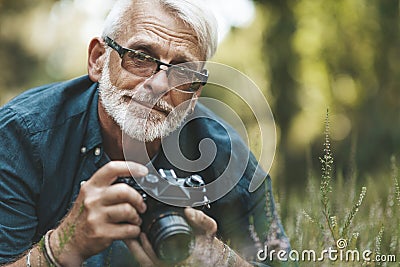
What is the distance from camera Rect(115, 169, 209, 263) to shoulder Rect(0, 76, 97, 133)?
0.48 meters

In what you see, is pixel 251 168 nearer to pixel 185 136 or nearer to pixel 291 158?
pixel 185 136

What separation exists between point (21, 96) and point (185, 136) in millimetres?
504

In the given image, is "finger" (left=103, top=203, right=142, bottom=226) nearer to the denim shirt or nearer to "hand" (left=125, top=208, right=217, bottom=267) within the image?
"hand" (left=125, top=208, right=217, bottom=267)

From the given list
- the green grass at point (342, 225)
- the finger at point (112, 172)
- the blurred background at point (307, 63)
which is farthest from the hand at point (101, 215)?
the blurred background at point (307, 63)

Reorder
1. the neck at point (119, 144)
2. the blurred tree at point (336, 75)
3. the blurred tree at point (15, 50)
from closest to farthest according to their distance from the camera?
1. the neck at point (119, 144)
2. the blurred tree at point (336, 75)
3. the blurred tree at point (15, 50)

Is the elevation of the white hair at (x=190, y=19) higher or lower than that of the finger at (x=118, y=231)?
higher

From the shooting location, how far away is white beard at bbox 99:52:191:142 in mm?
1640

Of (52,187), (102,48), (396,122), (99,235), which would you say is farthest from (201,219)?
(396,122)

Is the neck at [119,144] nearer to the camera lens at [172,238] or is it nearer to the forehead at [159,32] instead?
the forehead at [159,32]

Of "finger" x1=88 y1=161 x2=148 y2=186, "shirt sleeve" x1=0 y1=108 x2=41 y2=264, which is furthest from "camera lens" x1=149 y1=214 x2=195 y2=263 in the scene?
"shirt sleeve" x1=0 y1=108 x2=41 y2=264

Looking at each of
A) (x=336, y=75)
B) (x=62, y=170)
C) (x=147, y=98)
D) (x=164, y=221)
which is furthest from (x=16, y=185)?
(x=336, y=75)

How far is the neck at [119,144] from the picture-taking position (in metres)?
1.75

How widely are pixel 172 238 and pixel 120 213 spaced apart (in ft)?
0.38

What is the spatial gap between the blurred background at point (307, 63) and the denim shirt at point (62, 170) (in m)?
2.83
